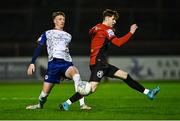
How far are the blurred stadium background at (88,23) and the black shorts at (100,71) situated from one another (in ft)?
55.8

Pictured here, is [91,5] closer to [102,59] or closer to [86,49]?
[86,49]

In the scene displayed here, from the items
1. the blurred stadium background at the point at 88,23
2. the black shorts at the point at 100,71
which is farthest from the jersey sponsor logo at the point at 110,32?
the blurred stadium background at the point at 88,23

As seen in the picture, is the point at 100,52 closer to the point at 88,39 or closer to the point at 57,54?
the point at 57,54

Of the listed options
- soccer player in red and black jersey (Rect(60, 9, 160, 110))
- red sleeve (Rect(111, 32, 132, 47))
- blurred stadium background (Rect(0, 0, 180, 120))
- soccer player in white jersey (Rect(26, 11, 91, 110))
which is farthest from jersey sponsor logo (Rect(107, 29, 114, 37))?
blurred stadium background (Rect(0, 0, 180, 120))

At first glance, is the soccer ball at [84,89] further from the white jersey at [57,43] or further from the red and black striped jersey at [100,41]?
the white jersey at [57,43]

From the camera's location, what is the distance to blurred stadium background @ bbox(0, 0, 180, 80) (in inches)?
1136

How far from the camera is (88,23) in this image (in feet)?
105

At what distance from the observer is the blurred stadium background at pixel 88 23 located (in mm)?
28859

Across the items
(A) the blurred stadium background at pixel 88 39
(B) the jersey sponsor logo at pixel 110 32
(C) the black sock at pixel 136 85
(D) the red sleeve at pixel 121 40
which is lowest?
(A) the blurred stadium background at pixel 88 39

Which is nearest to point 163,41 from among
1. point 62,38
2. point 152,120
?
point 62,38

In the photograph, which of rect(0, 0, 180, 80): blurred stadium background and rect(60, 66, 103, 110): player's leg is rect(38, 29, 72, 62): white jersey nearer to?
rect(60, 66, 103, 110): player's leg

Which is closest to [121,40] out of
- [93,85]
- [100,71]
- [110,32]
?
[110,32]

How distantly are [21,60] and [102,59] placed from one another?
1482 cm

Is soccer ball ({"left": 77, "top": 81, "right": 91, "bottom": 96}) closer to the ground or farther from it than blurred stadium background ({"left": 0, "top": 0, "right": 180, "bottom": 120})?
farther from it
